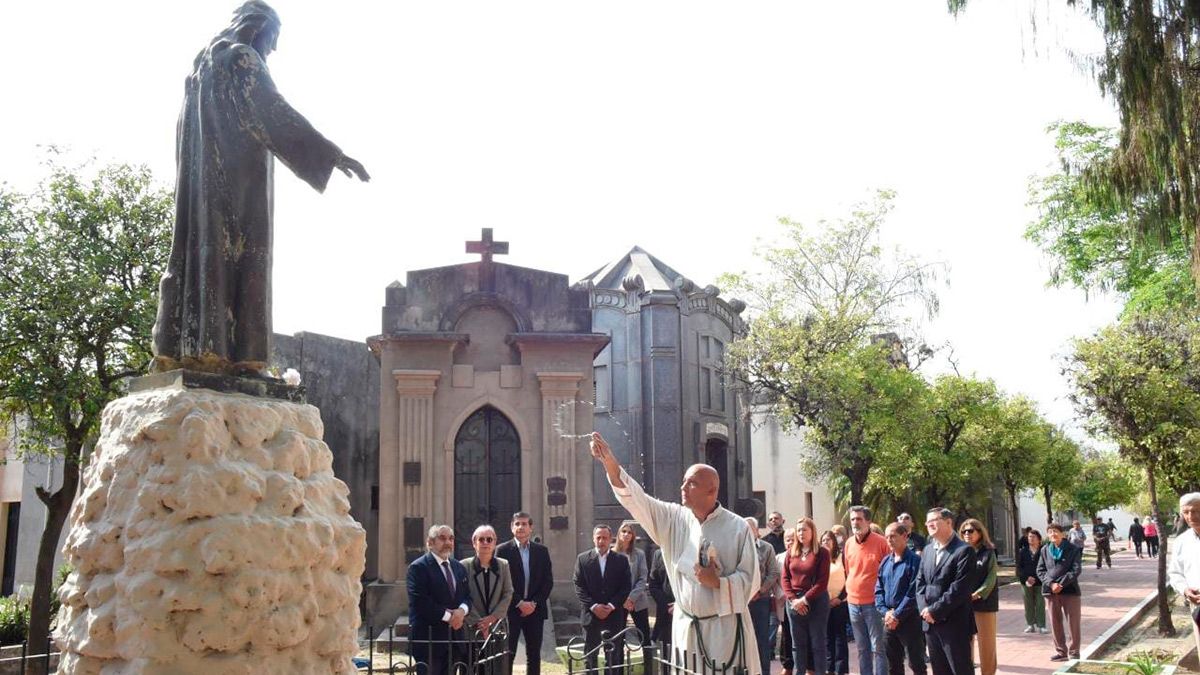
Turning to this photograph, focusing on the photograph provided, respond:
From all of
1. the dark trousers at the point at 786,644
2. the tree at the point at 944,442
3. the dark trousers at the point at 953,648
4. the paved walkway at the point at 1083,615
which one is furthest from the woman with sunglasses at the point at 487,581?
the tree at the point at 944,442

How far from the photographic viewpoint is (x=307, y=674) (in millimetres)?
4418

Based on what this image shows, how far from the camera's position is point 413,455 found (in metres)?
16.7

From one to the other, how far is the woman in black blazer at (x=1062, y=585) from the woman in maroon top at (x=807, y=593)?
4.03m

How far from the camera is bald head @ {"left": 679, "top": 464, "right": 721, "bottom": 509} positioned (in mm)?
5914

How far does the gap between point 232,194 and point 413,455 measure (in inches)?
474

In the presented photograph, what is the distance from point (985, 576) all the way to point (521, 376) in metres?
8.82

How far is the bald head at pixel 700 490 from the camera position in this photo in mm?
5914

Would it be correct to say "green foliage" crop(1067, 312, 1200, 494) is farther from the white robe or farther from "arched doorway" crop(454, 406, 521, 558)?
the white robe

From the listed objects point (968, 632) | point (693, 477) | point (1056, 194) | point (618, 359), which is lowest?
point (968, 632)

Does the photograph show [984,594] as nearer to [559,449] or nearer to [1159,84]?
[1159,84]

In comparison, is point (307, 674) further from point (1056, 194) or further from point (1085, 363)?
point (1056, 194)

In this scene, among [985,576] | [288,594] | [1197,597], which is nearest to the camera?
[288,594]

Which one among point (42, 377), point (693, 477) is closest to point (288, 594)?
point (693, 477)

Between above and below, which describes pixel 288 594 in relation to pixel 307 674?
above
